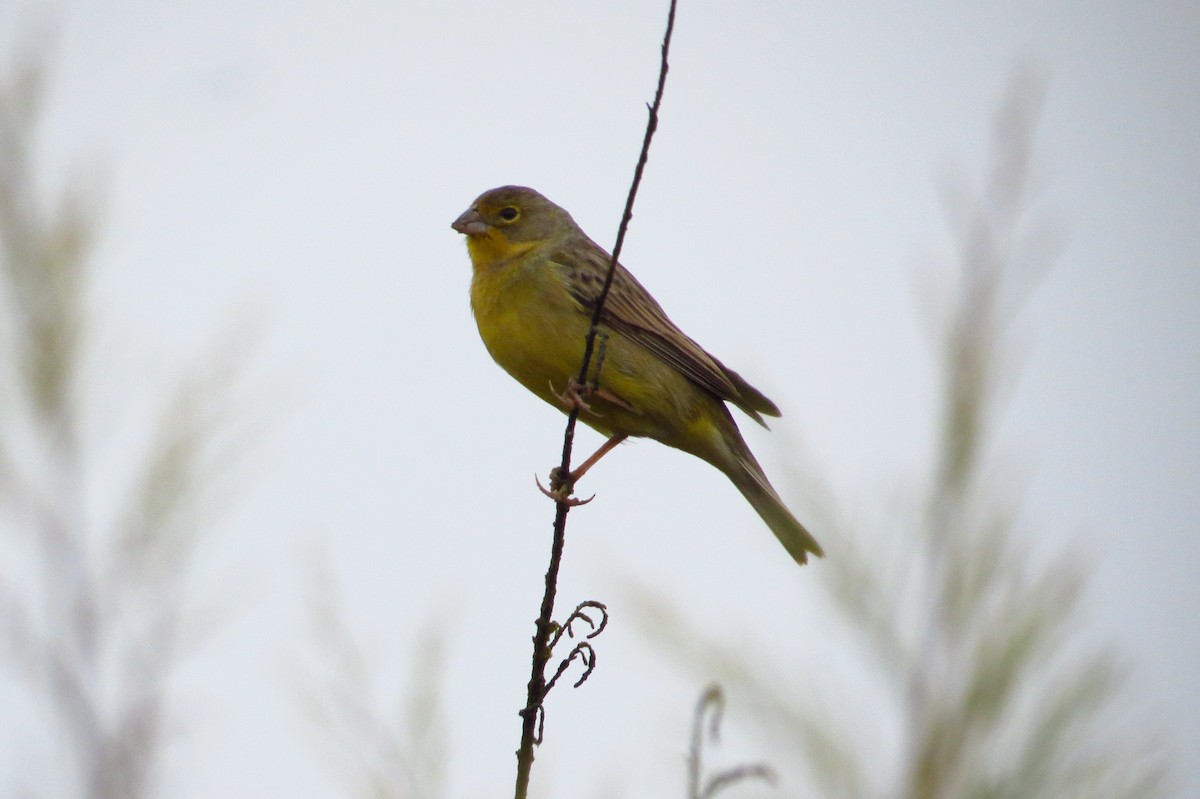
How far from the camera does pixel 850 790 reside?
263 centimetres

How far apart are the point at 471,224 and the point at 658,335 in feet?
3.74

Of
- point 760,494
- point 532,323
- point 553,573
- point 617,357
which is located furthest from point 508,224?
point 553,573

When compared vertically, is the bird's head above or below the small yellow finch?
above

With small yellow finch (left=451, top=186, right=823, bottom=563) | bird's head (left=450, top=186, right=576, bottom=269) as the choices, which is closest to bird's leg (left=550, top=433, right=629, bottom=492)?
small yellow finch (left=451, top=186, right=823, bottom=563)

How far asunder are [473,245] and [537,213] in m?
0.47

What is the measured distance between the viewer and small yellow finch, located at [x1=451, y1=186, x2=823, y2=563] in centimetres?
515

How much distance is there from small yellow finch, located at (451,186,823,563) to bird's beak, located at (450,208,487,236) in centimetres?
2

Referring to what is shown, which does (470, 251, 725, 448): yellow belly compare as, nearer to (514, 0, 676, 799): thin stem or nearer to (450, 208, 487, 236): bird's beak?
(450, 208, 487, 236): bird's beak

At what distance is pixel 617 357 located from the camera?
5.28 meters

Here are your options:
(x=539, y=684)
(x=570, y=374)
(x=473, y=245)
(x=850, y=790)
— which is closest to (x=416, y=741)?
(x=539, y=684)

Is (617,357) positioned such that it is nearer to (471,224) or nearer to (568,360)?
(568,360)

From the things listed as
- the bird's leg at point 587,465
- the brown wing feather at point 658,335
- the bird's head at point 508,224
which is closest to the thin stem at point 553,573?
the bird's leg at point 587,465

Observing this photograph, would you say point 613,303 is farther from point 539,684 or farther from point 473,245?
point 539,684

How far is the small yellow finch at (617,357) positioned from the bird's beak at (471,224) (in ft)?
0.06
